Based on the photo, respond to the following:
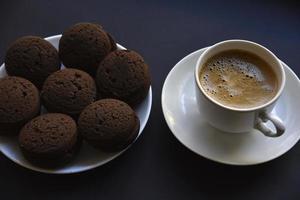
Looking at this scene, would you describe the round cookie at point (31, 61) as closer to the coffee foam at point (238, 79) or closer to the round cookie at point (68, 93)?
the round cookie at point (68, 93)

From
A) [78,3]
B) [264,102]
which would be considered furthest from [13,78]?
[264,102]

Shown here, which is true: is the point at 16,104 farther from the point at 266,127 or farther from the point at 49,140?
the point at 266,127

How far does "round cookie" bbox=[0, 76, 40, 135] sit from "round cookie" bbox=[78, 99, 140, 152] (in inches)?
3.7

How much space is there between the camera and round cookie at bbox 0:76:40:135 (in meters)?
0.80

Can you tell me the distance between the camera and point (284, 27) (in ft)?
3.39

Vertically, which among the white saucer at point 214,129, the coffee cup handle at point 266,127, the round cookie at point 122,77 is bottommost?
the white saucer at point 214,129

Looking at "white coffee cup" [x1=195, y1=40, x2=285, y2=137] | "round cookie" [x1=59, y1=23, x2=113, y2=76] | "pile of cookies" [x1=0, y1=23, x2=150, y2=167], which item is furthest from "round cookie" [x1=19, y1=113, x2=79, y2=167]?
"white coffee cup" [x1=195, y1=40, x2=285, y2=137]

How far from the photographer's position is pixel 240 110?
0.76 metres

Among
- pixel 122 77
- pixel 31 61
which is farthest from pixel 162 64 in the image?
pixel 31 61

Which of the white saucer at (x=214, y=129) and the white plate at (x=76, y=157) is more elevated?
the white saucer at (x=214, y=129)

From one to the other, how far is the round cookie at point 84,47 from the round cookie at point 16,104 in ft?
Answer: 0.32

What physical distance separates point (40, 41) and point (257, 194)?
19.4 inches

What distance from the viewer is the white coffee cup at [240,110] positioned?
765 millimetres

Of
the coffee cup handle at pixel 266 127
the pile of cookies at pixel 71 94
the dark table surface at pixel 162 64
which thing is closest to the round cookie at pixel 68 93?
the pile of cookies at pixel 71 94
